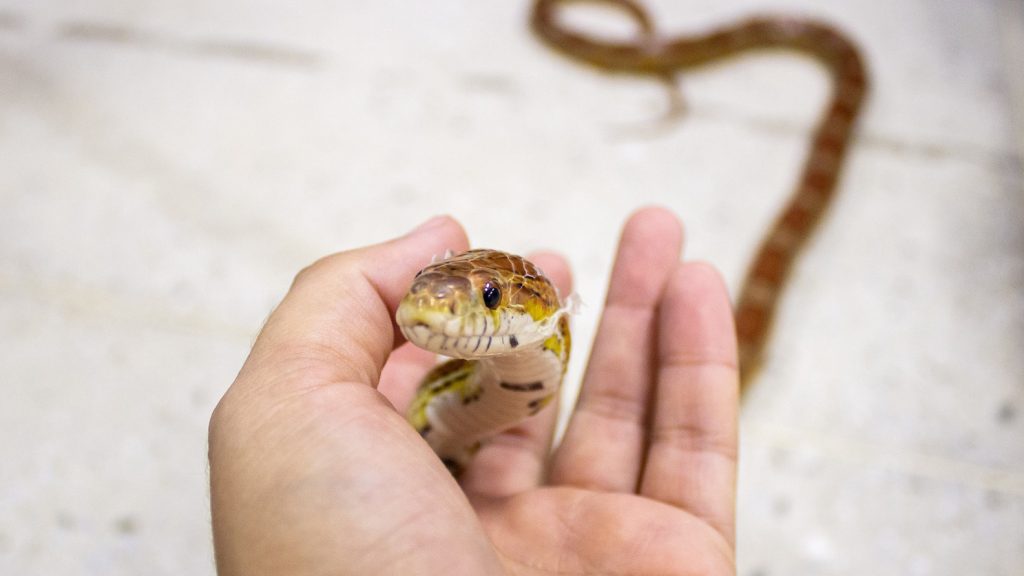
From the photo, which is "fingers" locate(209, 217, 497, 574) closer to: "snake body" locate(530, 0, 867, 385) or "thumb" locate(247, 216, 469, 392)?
"thumb" locate(247, 216, 469, 392)

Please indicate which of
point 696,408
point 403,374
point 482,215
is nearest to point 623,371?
point 696,408

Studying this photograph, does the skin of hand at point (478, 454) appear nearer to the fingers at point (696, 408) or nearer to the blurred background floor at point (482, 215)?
the fingers at point (696, 408)

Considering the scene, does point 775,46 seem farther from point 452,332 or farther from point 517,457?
point 452,332

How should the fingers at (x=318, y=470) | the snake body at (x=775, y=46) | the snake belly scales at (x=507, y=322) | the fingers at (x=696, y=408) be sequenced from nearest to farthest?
the fingers at (x=318, y=470) < the snake belly scales at (x=507, y=322) < the fingers at (x=696, y=408) < the snake body at (x=775, y=46)

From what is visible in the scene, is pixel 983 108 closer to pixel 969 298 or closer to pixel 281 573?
pixel 969 298

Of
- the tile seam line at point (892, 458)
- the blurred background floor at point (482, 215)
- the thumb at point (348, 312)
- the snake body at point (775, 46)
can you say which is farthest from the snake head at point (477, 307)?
the snake body at point (775, 46)

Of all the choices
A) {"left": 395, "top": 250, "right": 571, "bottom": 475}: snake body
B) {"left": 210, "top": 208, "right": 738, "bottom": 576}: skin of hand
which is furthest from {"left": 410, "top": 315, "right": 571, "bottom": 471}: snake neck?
{"left": 210, "top": 208, "right": 738, "bottom": 576}: skin of hand

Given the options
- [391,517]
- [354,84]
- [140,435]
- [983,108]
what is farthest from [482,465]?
[983,108]
